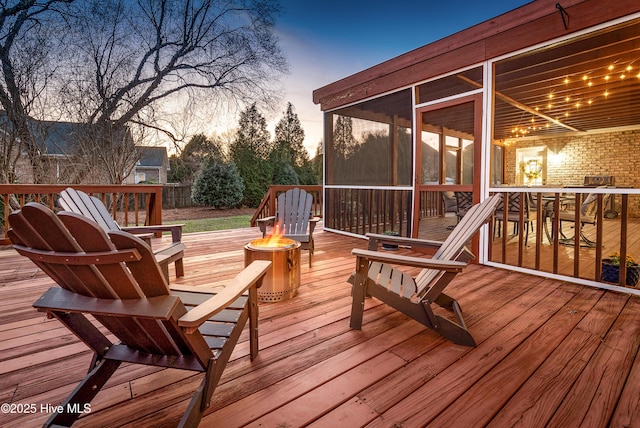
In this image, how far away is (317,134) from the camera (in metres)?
16.1

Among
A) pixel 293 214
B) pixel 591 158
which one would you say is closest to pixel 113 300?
pixel 293 214

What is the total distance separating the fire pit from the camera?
2.54 m

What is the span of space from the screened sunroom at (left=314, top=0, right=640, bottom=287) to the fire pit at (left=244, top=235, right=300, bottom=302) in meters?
2.50

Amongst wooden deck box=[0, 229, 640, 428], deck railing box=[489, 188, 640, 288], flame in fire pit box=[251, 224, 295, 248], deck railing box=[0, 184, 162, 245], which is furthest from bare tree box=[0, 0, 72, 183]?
deck railing box=[489, 188, 640, 288]

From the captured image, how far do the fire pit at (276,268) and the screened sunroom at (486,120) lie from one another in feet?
8.20

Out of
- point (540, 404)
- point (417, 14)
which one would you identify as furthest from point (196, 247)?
point (417, 14)

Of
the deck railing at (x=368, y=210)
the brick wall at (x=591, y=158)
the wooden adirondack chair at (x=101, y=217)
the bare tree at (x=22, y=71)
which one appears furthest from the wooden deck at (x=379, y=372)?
the brick wall at (x=591, y=158)

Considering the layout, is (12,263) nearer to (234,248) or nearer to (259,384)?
(234,248)

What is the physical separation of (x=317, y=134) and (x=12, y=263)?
13510 millimetres

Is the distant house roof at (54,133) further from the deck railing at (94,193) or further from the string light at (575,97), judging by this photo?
the string light at (575,97)

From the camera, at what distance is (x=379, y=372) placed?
5.40ft

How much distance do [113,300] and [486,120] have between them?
3989 millimetres

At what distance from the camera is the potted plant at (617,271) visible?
9.58 feet

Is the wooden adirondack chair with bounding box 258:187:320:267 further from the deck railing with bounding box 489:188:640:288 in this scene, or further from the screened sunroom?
the deck railing with bounding box 489:188:640:288
